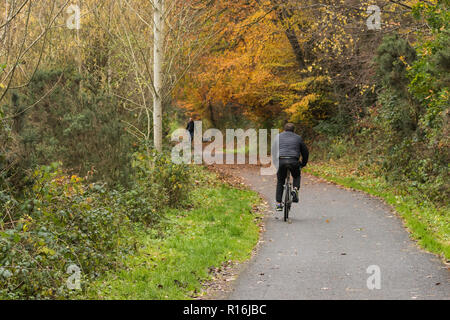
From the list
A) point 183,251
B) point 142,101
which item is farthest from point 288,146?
A: point 142,101

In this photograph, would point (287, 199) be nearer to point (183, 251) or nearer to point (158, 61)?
point (183, 251)

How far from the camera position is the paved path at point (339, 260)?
7.84m

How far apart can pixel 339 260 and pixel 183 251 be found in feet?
8.29

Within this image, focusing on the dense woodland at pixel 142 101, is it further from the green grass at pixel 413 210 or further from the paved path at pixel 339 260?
the paved path at pixel 339 260

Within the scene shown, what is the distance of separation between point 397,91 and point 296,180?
6.17 m

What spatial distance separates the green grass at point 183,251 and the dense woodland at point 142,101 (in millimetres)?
434

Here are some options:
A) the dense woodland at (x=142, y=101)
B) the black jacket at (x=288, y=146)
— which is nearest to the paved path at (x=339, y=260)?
the black jacket at (x=288, y=146)

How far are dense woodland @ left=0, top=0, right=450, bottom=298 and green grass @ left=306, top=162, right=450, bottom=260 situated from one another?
314mm

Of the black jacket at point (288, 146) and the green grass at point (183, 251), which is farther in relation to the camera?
the black jacket at point (288, 146)

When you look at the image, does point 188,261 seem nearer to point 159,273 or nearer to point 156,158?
point 159,273

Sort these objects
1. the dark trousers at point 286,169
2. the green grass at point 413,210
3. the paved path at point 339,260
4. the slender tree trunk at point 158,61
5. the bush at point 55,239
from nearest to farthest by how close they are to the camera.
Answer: the bush at point 55,239 → the paved path at point 339,260 → the green grass at point 413,210 → the dark trousers at point 286,169 → the slender tree trunk at point 158,61

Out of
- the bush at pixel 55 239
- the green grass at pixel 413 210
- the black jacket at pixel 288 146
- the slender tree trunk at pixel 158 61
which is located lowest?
the green grass at pixel 413 210

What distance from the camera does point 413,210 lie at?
46.2ft

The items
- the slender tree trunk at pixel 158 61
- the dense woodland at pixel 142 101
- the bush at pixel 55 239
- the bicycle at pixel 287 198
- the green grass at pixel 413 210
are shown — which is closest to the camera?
the bush at pixel 55 239
